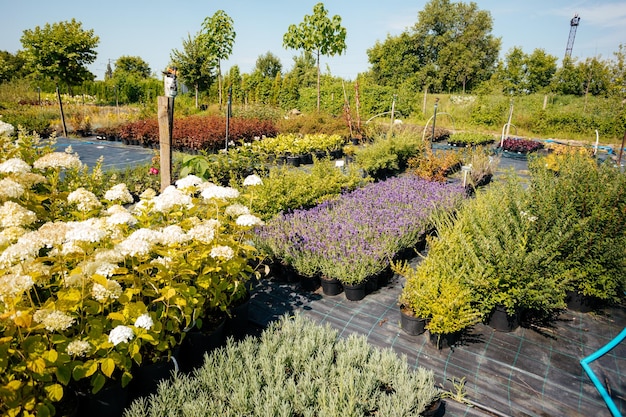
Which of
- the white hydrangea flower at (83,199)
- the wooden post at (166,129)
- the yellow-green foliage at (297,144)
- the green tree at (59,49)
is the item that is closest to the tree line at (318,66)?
the green tree at (59,49)

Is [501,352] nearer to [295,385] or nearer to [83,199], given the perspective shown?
[295,385]

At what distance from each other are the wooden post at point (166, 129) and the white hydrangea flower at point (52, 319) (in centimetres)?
231

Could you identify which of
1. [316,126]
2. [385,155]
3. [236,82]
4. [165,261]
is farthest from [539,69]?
[165,261]

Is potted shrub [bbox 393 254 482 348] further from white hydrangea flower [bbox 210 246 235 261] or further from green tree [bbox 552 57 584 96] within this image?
green tree [bbox 552 57 584 96]

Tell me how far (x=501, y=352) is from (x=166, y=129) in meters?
3.82

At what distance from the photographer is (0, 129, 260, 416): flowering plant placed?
172 centimetres

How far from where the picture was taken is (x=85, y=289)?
199 centimetres

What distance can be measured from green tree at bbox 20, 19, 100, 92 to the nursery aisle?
514 inches

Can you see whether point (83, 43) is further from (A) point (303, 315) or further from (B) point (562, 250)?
(B) point (562, 250)

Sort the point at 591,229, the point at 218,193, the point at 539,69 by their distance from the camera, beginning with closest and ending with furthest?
the point at 218,193 < the point at 591,229 < the point at 539,69

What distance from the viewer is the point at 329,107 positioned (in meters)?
21.3

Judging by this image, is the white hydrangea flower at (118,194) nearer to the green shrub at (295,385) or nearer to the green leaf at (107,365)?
the green leaf at (107,365)

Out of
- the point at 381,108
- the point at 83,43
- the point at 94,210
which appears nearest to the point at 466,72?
the point at 381,108

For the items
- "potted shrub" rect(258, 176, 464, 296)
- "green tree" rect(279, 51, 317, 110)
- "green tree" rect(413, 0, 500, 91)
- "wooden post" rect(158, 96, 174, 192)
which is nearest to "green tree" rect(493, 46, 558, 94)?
"green tree" rect(413, 0, 500, 91)
